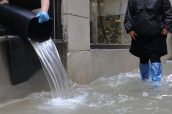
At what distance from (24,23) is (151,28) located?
2.56m

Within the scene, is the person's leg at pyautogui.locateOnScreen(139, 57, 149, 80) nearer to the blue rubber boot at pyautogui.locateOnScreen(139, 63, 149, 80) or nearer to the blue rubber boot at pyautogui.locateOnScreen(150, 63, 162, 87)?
the blue rubber boot at pyautogui.locateOnScreen(139, 63, 149, 80)

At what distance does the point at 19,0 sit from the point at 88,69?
2.40 m

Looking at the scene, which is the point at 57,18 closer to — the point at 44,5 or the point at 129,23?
the point at 129,23

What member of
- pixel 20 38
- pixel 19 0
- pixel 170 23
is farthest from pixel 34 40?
pixel 170 23

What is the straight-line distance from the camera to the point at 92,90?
6.84m

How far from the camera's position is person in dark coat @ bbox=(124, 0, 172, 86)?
7.47m

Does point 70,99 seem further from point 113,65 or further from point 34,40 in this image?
point 113,65

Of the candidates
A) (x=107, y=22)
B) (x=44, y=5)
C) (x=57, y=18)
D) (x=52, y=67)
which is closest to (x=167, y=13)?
(x=57, y=18)

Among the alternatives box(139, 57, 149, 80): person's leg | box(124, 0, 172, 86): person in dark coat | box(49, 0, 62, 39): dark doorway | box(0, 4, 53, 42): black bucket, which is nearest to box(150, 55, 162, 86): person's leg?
box(124, 0, 172, 86): person in dark coat

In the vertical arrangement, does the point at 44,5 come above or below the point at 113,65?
above

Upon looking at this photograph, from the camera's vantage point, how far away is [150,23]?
747cm

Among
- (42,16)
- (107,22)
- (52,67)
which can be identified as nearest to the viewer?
(42,16)

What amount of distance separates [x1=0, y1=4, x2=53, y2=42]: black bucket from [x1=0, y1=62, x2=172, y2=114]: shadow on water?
0.77m

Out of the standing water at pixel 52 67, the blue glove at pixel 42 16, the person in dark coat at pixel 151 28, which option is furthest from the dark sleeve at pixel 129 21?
the blue glove at pixel 42 16
